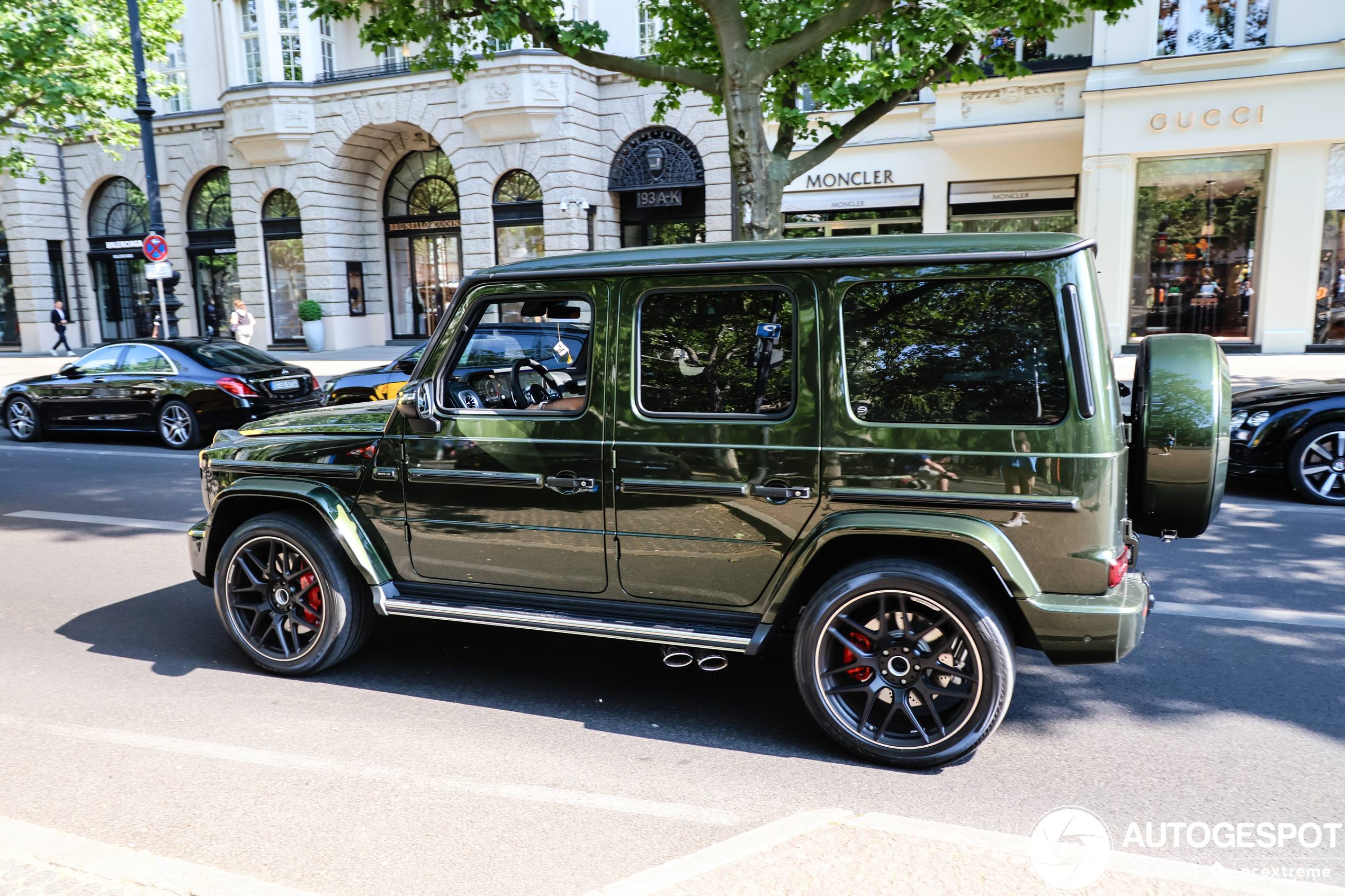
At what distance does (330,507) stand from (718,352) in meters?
1.91

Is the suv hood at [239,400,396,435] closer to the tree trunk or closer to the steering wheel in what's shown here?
the steering wheel

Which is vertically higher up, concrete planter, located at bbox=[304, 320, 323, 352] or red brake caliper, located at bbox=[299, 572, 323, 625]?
concrete planter, located at bbox=[304, 320, 323, 352]

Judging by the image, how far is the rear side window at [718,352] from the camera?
11.8 feet

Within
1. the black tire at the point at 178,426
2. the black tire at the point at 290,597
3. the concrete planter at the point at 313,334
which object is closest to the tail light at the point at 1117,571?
the black tire at the point at 290,597

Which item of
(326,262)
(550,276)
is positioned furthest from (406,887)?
(326,262)

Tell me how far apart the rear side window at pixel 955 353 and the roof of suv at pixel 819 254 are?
0.10 metres

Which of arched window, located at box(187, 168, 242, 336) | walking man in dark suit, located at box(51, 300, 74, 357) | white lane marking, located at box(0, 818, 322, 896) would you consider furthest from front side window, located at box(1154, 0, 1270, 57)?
walking man in dark suit, located at box(51, 300, 74, 357)

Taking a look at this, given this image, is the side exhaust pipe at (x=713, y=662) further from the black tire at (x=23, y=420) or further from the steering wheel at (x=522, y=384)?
the black tire at (x=23, y=420)

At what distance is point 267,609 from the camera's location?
4.45m

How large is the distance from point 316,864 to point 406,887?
1.08 feet

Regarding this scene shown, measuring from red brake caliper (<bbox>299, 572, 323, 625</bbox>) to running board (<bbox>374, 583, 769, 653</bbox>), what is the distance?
34 centimetres

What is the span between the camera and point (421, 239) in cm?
2672

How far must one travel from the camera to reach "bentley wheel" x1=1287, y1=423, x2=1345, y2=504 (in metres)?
7.46

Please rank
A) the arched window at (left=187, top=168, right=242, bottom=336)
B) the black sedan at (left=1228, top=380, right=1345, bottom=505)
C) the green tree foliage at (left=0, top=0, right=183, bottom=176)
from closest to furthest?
the black sedan at (left=1228, top=380, right=1345, bottom=505) → the green tree foliage at (left=0, top=0, right=183, bottom=176) → the arched window at (left=187, top=168, right=242, bottom=336)
